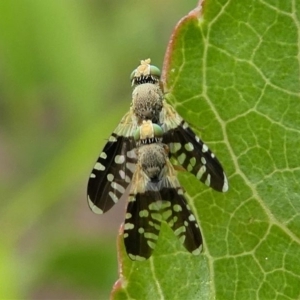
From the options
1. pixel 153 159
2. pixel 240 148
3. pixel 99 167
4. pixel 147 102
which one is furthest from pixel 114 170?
pixel 240 148

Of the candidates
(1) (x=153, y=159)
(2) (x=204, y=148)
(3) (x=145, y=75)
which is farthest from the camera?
(3) (x=145, y=75)

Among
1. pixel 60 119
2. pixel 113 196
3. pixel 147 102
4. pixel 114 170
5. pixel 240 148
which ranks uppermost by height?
pixel 60 119

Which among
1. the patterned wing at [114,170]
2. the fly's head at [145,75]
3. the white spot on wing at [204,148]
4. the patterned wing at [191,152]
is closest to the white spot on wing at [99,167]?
the patterned wing at [114,170]

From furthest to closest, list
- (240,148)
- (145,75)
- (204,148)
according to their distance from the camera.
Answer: (145,75)
(204,148)
(240,148)

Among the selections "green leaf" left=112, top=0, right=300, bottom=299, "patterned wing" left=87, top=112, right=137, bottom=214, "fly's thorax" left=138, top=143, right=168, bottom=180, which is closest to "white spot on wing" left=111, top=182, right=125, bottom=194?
"patterned wing" left=87, top=112, right=137, bottom=214

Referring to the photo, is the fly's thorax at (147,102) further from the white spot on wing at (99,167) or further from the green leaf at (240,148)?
the green leaf at (240,148)

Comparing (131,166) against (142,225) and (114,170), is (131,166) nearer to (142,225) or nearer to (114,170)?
(114,170)
